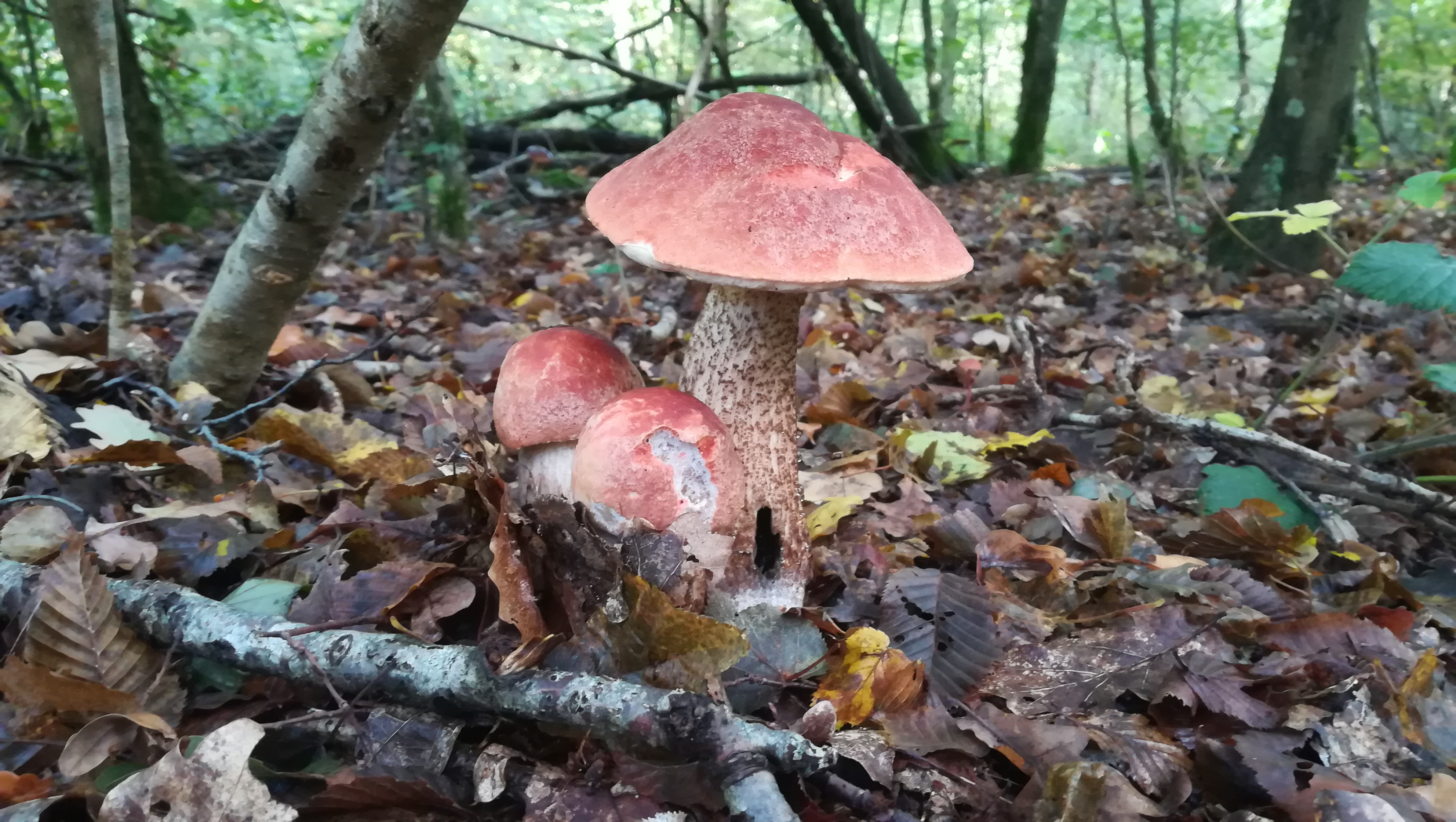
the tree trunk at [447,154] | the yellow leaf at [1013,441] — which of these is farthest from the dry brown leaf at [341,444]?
the tree trunk at [447,154]

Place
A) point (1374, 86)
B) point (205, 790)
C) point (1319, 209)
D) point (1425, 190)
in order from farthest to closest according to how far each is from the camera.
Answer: point (1374, 86)
point (1319, 209)
point (1425, 190)
point (205, 790)

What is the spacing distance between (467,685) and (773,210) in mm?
1030

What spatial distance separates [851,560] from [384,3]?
1.88 meters

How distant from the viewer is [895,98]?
1021cm

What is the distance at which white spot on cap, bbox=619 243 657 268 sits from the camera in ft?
5.07

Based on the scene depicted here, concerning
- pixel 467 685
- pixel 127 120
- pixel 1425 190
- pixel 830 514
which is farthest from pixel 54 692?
pixel 127 120

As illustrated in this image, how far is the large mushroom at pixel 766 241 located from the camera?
→ 1.53 m

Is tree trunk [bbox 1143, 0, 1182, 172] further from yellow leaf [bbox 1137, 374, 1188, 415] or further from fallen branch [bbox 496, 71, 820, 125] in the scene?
yellow leaf [bbox 1137, 374, 1188, 415]

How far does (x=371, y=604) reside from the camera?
154 cm

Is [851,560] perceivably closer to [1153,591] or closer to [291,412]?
[1153,591]

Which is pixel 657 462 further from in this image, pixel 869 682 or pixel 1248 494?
pixel 1248 494

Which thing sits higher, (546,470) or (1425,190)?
(1425,190)

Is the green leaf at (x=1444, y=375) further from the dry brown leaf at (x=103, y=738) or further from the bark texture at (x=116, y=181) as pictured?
the bark texture at (x=116, y=181)

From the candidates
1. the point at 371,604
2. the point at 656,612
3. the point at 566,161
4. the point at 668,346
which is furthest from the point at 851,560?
the point at 566,161
